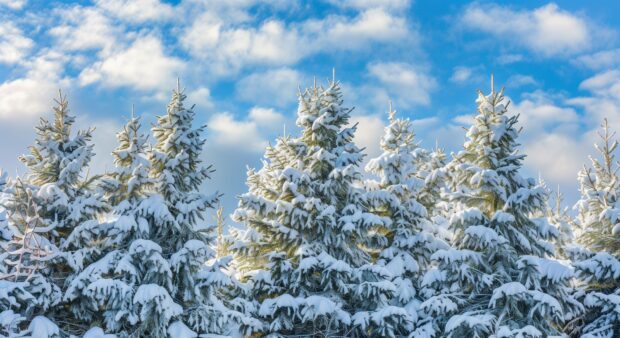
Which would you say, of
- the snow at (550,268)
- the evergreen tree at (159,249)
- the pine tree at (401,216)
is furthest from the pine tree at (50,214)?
the snow at (550,268)

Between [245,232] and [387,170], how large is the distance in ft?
20.9

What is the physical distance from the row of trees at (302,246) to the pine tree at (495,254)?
6cm

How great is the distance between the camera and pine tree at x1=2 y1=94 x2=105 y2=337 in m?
16.0

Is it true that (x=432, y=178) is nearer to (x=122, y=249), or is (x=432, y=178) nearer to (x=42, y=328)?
A: (x=122, y=249)

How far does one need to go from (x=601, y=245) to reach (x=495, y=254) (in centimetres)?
552

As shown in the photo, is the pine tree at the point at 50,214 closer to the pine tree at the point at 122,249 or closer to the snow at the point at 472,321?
the pine tree at the point at 122,249

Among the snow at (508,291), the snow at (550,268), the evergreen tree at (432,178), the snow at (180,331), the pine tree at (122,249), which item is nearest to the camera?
the pine tree at (122,249)

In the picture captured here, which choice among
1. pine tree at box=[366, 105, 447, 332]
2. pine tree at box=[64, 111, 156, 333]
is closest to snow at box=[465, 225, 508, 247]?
pine tree at box=[366, 105, 447, 332]

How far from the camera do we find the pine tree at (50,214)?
15984 mm

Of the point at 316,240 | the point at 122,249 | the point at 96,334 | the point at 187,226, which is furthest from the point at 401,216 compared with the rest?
the point at 96,334

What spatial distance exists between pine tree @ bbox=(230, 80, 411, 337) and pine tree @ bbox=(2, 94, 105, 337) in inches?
212

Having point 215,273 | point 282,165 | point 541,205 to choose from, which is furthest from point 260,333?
point 541,205

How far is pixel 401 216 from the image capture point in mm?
22016

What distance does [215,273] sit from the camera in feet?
56.3
